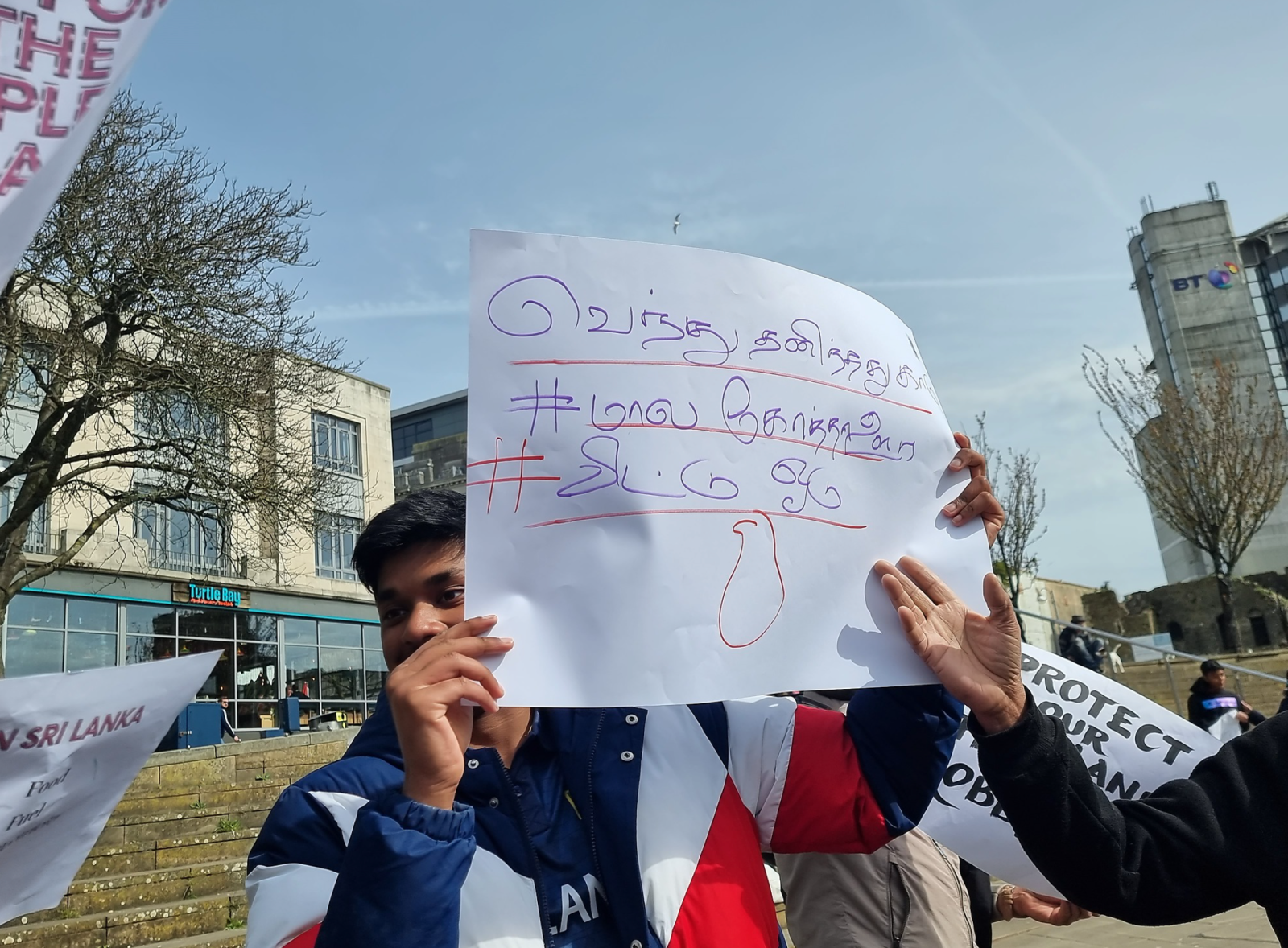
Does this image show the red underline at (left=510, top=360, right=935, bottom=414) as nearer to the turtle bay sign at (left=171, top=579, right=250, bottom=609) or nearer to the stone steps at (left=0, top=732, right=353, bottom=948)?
the stone steps at (left=0, top=732, right=353, bottom=948)

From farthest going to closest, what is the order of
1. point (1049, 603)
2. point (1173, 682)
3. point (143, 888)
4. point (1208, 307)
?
point (1208, 307) < point (1049, 603) < point (1173, 682) < point (143, 888)

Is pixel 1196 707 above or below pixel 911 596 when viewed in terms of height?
below

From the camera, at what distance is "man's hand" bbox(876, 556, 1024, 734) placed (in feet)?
5.32

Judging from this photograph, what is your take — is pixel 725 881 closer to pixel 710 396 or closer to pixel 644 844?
pixel 644 844

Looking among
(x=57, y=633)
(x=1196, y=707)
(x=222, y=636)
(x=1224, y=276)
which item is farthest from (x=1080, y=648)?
(x=1224, y=276)

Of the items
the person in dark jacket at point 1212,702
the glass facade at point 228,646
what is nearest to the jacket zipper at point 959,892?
the person in dark jacket at point 1212,702

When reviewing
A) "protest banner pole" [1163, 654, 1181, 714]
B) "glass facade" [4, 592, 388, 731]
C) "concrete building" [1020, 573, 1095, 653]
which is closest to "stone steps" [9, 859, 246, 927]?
"glass facade" [4, 592, 388, 731]

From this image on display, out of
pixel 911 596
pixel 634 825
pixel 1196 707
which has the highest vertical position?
pixel 911 596

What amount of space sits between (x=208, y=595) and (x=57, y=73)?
2531 centimetres

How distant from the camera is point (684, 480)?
1.75 m

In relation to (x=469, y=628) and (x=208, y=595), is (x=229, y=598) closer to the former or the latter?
(x=208, y=595)

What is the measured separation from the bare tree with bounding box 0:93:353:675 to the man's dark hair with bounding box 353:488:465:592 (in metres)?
11.5

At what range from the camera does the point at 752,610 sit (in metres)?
1.74

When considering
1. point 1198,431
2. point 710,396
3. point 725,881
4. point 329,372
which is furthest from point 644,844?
point 1198,431
